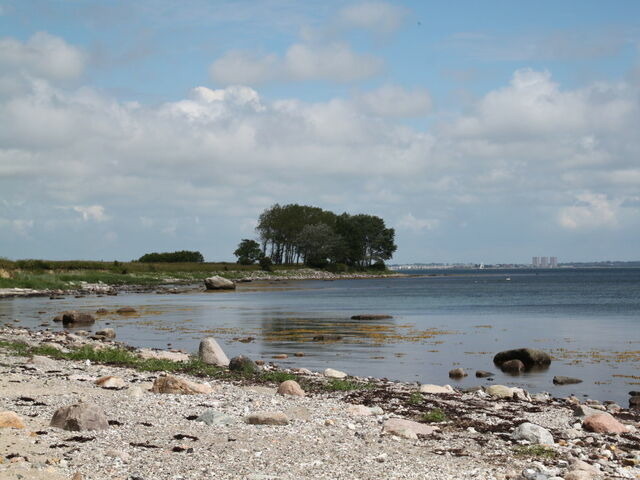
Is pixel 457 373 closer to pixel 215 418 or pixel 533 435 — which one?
pixel 533 435

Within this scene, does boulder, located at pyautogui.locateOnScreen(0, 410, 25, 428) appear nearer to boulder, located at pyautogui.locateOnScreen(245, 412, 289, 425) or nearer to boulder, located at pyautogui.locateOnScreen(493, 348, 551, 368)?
boulder, located at pyautogui.locateOnScreen(245, 412, 289, 425)

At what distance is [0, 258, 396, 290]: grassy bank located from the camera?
80.8 m

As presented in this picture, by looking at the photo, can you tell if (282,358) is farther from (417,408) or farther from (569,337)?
(569,337)

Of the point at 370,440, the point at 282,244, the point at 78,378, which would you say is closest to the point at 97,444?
the point at 370,440

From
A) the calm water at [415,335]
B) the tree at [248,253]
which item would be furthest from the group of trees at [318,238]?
the calm water at [415,335]

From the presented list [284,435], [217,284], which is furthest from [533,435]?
[217,284]

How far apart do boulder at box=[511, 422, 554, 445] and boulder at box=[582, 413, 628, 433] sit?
167 cm

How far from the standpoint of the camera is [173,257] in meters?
155

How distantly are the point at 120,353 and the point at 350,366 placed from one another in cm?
794

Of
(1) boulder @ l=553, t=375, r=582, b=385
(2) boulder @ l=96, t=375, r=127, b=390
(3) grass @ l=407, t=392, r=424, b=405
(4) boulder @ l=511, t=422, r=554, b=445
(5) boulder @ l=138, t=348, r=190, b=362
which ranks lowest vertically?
(1) boulder @ l=553, t=375, r=582, b=385

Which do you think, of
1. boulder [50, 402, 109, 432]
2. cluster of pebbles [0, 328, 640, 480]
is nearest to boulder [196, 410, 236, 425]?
cluster of pebbles [0, 328, 640, 480]

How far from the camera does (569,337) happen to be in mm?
35156

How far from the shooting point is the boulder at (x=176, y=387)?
14.3 m

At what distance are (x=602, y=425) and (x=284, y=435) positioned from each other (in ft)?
20.6
